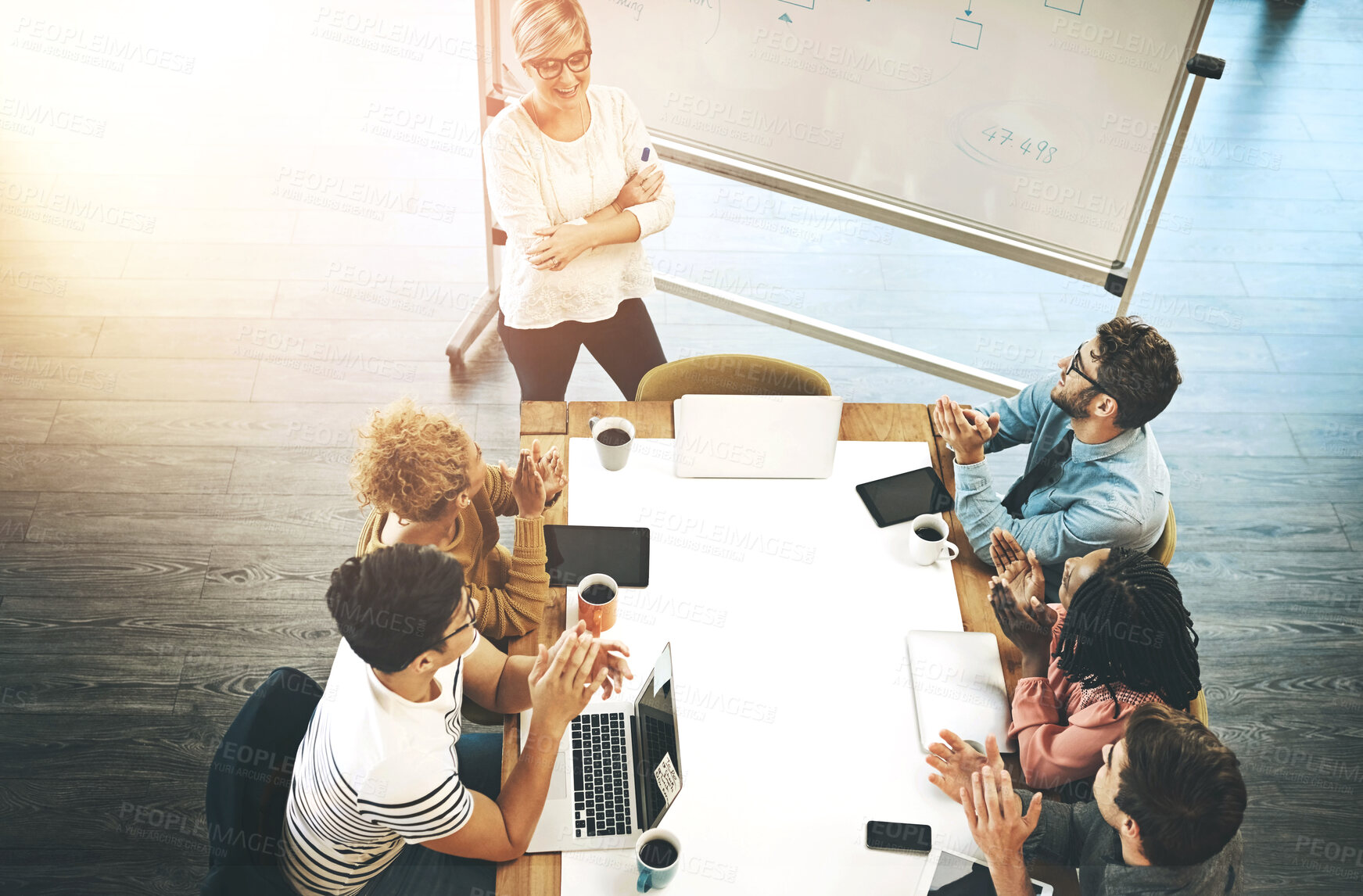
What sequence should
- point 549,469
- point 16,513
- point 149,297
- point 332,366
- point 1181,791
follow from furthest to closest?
point 149,297 → point 332,366 → point 16,513 → point 549,469 → point 1181,791

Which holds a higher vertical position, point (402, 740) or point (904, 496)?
point (402, 740)

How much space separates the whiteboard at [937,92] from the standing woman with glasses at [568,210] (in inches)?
22.4

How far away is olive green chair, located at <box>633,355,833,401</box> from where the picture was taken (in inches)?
108

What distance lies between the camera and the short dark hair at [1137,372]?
221 cm

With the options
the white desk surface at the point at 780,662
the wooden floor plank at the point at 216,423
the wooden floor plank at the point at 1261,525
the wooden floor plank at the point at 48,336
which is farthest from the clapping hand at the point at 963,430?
the wooden floor plank at the point at 48,336

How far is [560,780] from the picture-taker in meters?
1.85

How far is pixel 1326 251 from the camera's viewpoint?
4.41 metres

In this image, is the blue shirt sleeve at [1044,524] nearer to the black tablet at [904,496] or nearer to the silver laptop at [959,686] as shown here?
the black tablet at [904,496]

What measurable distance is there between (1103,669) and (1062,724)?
0.14 m

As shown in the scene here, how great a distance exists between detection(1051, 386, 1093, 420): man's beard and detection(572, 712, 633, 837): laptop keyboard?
120cm

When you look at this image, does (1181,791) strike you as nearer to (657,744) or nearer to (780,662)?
(780,662)

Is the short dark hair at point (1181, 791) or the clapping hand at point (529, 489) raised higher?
the short dark hair at point (1181, 791)

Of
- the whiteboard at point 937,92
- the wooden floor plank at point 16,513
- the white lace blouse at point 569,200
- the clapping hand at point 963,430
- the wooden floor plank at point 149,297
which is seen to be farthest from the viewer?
the wooden floor plank at point 149,297

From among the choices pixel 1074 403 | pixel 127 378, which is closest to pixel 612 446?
pixel 1074 403
